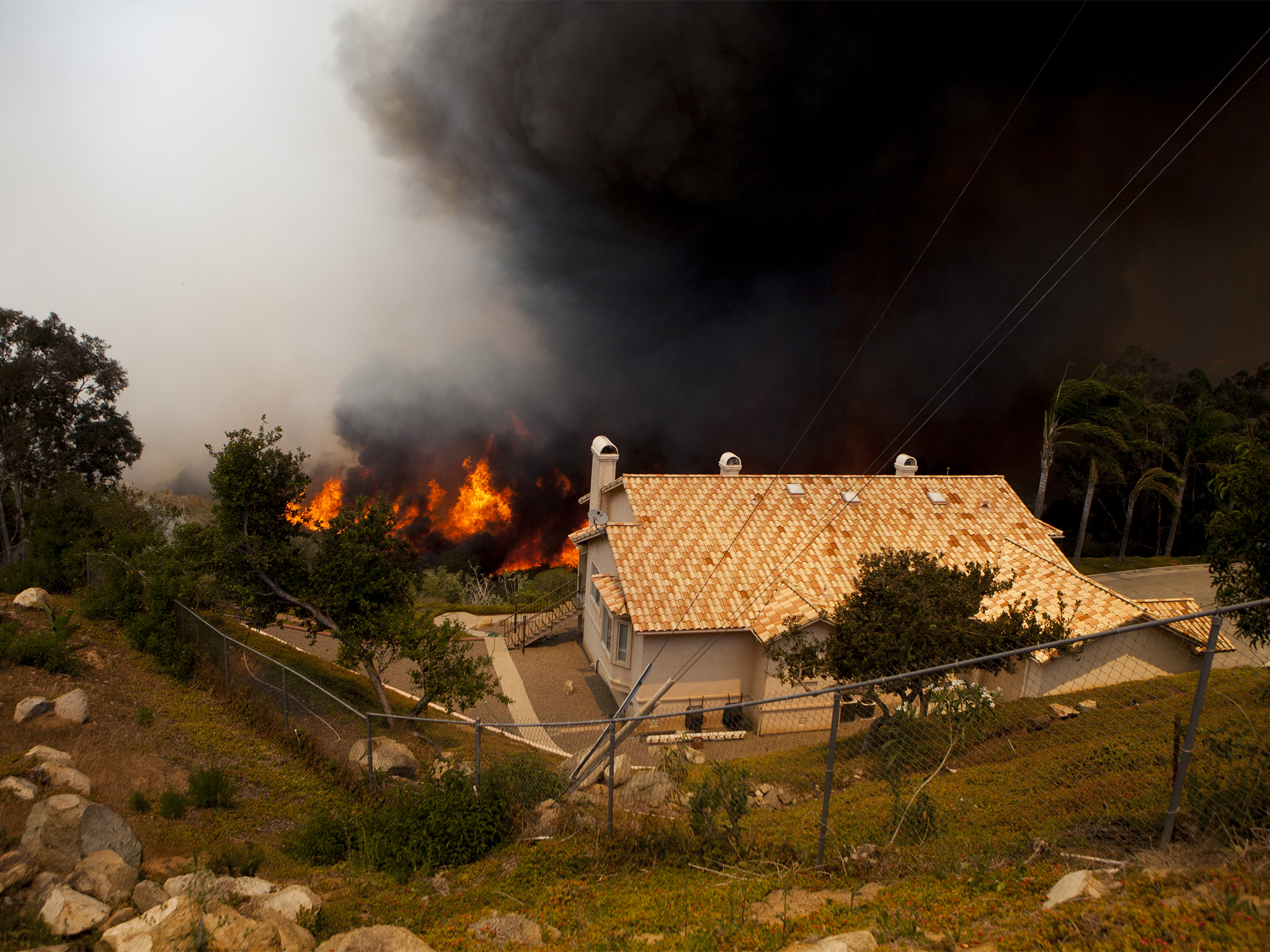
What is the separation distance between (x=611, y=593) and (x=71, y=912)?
15464 mm

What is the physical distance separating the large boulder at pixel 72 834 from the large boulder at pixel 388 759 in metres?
3.98

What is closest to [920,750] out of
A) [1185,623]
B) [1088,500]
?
[1185,623]

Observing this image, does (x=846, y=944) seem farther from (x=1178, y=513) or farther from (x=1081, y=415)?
(x=1178, y=513)

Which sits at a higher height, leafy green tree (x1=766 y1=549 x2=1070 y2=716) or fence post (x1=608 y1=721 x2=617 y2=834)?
leafy green tree (x1=766 y1=549 x2=1070 y2=716)

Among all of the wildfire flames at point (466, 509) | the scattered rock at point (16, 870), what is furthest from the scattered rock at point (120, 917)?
the wildfire flames at point (466, 509)

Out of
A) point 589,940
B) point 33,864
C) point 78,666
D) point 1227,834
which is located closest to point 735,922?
point 589,940

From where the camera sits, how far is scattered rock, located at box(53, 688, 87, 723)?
38.2 ft

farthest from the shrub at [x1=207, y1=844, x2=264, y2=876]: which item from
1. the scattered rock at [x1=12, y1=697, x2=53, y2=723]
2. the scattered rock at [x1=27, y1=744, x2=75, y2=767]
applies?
the scattered rock at [x1=12, y1=697, x2=53, y2=723]

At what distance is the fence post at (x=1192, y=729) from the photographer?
5.02m

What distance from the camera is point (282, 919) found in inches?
252

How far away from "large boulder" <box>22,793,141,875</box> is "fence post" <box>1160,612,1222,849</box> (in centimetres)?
1082

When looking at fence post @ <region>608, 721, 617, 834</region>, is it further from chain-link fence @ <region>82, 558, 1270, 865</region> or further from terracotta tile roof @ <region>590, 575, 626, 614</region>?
terracotta tile roof @ <region>590, 575, 626, 614</region>

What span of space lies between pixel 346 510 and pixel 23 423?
84.8 feet

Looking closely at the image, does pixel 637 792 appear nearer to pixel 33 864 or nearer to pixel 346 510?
pixel 33 864
